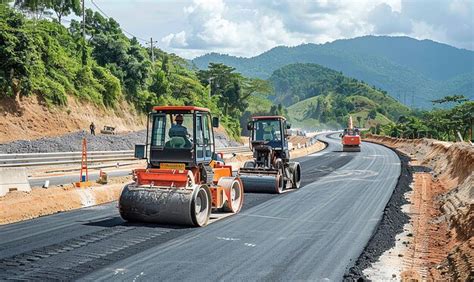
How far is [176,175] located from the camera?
13070mm

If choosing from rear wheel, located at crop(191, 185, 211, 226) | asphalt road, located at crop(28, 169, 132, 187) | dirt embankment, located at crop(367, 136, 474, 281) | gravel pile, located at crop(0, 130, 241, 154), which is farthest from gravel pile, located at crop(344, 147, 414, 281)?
gravel pile, located at crop(0, 130, 241, 154)

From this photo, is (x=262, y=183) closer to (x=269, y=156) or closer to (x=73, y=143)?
(x=269, y=156)

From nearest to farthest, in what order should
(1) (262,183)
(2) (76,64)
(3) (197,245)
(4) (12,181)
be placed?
1. (3) (197,245)
2. (4) (12,181)
3. (1) (262,183)
4. (2) (76,64)

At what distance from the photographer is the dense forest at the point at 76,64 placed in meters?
36.0

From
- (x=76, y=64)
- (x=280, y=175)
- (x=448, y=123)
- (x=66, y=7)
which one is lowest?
(x=280, y=175)

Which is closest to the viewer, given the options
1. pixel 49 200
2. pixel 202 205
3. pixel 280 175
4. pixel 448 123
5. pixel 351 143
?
pixel 202 205

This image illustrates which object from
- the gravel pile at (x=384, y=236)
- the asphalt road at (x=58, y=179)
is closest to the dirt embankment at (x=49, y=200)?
the asphalt road at (x=58, y=179)

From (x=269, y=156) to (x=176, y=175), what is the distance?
8299 mm

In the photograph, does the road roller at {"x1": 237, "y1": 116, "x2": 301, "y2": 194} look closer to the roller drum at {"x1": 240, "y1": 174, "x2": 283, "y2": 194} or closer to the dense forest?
the roller drum at {"x1": 240, "y1": 174, "x2": 283, "y2": 194}

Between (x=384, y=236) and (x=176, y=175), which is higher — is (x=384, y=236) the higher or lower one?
the lower one

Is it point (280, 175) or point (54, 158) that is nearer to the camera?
point (280, 175)

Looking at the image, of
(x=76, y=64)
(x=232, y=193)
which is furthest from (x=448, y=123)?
(x=232, y=193)

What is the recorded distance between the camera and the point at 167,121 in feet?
45.1

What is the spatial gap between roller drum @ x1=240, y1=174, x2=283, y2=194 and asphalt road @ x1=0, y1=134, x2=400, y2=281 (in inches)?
118
